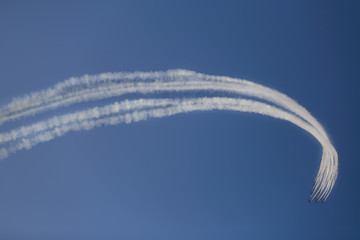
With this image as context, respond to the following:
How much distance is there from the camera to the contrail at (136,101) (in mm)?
4777

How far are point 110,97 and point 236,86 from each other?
2009 millimetres

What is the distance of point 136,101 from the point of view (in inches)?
200

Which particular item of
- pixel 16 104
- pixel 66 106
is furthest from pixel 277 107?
pixel 16 104

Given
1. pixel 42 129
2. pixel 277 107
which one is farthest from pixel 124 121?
pixel 277 107

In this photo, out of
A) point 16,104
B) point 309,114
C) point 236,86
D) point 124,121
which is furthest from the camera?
point 309,114

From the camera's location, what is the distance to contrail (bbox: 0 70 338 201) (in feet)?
15.7

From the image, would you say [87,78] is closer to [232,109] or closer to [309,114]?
[232,109]

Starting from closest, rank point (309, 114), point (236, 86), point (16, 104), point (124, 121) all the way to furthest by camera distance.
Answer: point (16, 104) < point (124, 121) < point (236, 86) < point (309, 114)

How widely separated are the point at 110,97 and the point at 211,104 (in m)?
1.56

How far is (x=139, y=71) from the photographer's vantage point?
5.27 meters

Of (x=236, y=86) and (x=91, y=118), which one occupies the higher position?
(x=236, y=86)

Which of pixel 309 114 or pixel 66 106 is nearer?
pixel 66 106

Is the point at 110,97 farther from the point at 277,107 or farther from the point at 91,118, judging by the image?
the point at 277,107

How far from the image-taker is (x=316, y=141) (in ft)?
20.5
